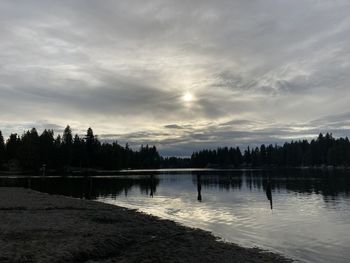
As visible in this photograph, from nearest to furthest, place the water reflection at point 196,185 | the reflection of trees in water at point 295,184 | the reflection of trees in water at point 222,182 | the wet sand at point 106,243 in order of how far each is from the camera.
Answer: the wet sand at point 106,243 < the water reflection at point 196,185 < the reflection of trees in water at point 295,184 < the reflection of trees in water at point 222,182

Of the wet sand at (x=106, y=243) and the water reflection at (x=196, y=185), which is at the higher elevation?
the water reflection at (x=196, y=185)

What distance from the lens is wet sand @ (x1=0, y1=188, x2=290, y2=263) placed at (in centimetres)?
1850

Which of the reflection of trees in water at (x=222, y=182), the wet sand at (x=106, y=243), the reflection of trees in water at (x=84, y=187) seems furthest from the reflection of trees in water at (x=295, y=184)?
the wet sand at (x=106, y=243)

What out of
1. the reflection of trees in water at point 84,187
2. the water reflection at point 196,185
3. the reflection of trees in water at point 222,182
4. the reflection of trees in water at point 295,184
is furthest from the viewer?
the reflection of trees in water at point 222,182

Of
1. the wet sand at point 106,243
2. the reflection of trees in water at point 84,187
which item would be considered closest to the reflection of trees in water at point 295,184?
the reflection of trees in water at point 84,187

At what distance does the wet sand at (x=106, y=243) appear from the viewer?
1850cm

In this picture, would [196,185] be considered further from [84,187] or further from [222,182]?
[84,187]

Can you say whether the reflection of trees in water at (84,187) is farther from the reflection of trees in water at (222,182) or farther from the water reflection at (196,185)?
the reflection of trees in water at (222,182)

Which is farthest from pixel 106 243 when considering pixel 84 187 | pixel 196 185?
pixel 196 185

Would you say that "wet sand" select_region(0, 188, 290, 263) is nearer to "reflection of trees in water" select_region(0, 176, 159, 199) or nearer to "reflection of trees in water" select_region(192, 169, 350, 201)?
"reflection of trees in water" select_region(192, 169, 350, 201)

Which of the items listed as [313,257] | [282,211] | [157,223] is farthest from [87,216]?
[282,211]

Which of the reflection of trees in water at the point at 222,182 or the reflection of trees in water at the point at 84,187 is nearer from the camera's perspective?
the reflection of trees in water at the point at 84,187

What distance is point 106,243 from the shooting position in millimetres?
21844

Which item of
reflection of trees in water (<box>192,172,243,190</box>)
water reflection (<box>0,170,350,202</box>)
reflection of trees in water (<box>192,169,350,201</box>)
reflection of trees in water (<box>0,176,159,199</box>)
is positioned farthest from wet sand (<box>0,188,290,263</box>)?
reflection of trees in water (<box>192,172,243,190</box>)
